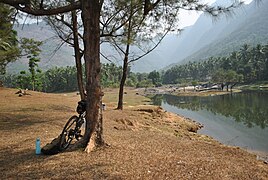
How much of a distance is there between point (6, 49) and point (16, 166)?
1697 cm

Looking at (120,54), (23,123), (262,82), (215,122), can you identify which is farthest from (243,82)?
(23,123)

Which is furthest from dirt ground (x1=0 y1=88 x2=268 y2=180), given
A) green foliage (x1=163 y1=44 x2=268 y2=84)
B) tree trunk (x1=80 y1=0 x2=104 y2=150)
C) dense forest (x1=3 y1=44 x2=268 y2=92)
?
green foliage (x1=163 y1=44 x2=268 y2=84)

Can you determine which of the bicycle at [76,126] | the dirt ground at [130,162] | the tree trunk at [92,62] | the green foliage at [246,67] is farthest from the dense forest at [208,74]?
the tree trunk at [92,62]

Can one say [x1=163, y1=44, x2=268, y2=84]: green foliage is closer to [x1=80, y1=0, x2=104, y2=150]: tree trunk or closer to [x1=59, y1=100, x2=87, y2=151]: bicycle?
[x1=59, y1=100, x2=87, y2=151]: bicycle

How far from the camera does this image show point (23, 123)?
34.1 feet

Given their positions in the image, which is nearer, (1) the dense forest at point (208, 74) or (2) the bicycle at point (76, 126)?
(2) the bicycle at point (76, 126)

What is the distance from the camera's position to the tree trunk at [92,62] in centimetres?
624

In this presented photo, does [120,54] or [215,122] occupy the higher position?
[120,54]

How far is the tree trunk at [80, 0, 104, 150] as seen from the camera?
624 centimetres

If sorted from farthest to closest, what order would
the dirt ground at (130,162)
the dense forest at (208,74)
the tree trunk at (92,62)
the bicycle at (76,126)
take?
the dense forest at (208,74) < the bicycle at (76,126) < the tree trunk at (92,62) < the dirt ground at (130,162)

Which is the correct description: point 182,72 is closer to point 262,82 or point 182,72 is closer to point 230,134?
point 262,82

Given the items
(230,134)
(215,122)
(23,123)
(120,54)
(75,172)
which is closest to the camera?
(75,172)

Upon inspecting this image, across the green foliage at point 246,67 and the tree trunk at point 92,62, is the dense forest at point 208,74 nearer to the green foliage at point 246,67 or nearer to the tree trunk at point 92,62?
the green foliage at point 246,67

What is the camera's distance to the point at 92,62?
20.7 ft
